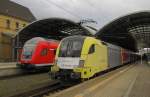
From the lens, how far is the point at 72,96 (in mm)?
12367

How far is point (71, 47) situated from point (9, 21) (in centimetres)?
5238

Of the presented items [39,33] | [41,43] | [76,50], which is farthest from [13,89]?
[39,33]

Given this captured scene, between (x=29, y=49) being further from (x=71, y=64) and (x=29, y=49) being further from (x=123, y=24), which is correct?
(x=123, y=24)

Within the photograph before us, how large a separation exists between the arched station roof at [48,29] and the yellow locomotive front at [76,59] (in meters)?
26.6

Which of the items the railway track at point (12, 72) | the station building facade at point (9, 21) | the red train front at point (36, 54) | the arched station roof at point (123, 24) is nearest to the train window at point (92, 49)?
the red train front at point (36, 54)

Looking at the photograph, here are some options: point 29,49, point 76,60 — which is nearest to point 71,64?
point 76,60

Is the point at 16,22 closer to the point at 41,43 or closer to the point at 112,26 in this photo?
the point at 112,26

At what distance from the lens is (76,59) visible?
21.0m

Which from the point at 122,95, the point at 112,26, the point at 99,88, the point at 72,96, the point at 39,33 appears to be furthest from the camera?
the point at 39,33

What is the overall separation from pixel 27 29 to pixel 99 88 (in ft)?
135

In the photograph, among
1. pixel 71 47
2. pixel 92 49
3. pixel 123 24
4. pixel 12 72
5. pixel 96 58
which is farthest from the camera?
pixel 123 24

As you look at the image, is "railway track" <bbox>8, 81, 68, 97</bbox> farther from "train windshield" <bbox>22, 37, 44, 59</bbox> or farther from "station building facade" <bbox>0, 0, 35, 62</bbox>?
"station building facade" <bbox>0, 0, 35, 62</bbox>

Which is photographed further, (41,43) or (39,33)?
(39,33)

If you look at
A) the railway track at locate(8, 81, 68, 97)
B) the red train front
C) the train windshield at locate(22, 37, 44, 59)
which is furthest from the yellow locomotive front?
the train windshield at locate(22, 37, 44, 59)
